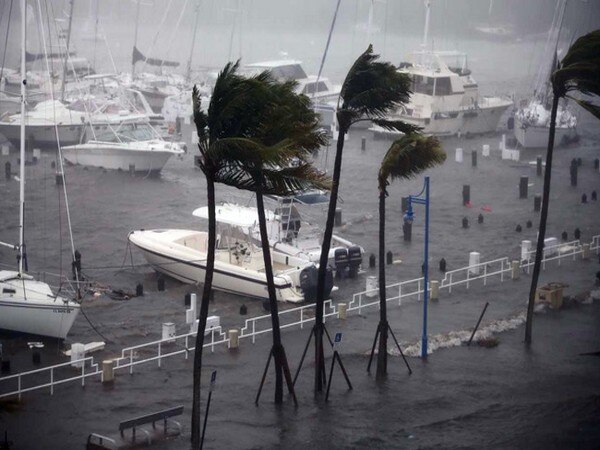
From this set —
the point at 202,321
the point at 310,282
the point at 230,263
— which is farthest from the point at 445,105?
the point at 202,321

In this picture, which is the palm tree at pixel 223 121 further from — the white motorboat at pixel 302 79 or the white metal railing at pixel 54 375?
the white motorboat at pixel 302 79

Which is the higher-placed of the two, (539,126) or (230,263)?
(539,126)

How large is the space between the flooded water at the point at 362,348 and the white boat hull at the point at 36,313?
0.33 metres

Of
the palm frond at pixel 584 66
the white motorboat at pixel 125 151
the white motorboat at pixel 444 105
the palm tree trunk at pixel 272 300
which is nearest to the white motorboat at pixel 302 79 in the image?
the white motorboat at pixel 444 105

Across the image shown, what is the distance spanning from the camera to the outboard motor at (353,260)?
32.8m

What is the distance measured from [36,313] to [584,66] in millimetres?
12039

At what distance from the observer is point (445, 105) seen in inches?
2479

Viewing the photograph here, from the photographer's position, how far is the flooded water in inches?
833

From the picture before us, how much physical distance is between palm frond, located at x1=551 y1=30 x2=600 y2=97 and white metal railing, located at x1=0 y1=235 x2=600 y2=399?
7.06 m

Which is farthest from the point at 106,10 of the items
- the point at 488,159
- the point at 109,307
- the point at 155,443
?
the point at 155,443

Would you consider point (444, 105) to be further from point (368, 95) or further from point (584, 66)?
point (368, 95)

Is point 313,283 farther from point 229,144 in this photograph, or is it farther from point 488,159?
point 488,159

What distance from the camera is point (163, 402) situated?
74.0 feet

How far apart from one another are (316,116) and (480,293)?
35.7 feet
